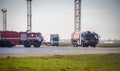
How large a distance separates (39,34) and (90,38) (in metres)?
9.55

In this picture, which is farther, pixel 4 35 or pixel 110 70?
pixel 4 35

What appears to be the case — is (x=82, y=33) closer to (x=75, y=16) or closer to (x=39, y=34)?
(x=39, y=34)

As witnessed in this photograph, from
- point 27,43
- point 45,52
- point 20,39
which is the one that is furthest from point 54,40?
point 45,52

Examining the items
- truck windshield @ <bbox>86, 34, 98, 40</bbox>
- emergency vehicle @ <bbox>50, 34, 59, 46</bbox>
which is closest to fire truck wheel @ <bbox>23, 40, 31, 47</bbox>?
truck windshield @ <bbox>86, 34, 98, 40</bbox>

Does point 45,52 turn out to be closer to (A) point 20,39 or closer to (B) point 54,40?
(A) point 20,39

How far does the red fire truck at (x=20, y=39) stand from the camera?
50688mm

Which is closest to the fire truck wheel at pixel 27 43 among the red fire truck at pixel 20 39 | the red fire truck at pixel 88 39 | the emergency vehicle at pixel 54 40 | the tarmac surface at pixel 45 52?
the red fire truck at pixel 20 39

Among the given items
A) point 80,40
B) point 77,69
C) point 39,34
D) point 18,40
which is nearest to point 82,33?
point 80,40

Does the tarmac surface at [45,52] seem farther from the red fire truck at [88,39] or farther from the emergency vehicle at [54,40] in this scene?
the emergency vehicle at [54,40]

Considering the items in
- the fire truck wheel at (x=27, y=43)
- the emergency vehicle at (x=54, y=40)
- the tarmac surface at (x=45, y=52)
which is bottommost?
the tarmac surface at (x=45, y=52)

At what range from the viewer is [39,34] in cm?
5253

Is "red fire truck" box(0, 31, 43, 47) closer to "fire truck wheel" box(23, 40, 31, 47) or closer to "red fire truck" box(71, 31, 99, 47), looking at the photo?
"fire truck wheel" box(23, 40, 31, 47)

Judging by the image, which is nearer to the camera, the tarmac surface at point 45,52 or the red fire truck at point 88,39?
the tarmac surface at point 45,52

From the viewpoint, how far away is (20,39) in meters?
51.4
